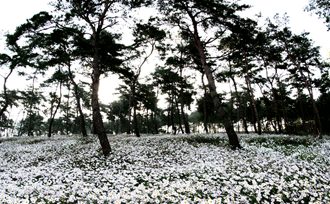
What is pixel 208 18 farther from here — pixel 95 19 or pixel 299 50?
pixel 299 50

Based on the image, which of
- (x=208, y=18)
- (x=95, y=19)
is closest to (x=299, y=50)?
(x=208, y=18)

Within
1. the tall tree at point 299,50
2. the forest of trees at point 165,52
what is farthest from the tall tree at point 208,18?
the tall tree at point 299,50

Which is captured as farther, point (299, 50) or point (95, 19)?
point (299, 50)

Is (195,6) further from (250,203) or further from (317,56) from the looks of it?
(317,56)

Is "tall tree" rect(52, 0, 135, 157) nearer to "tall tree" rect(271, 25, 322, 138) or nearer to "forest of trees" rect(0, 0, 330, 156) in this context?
"forest of trees" rect(0, 0, 330, 156)

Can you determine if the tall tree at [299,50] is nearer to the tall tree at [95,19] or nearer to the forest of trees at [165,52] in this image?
the forest of trees at [165,52]

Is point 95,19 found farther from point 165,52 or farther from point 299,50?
point 299,50

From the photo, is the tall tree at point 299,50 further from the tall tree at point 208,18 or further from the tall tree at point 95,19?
the tall tree at point 95,19

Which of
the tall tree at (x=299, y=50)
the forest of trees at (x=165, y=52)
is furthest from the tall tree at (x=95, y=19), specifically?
the tall tree at (x=299, y=50)

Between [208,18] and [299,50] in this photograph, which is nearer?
[208,18]

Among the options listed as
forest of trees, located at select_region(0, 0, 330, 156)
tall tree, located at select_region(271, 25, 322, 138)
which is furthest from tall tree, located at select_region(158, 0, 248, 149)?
tall tree, located at select_region(271, 25, 322, 138)

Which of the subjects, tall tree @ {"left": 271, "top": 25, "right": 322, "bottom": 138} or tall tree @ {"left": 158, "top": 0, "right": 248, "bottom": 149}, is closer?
tall tree @ {"left": 158, "top": 0, "right": 248, "bottom": 149}

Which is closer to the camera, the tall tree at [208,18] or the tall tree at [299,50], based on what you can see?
the tall tree at [208,18]

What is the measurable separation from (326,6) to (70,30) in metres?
16.3
